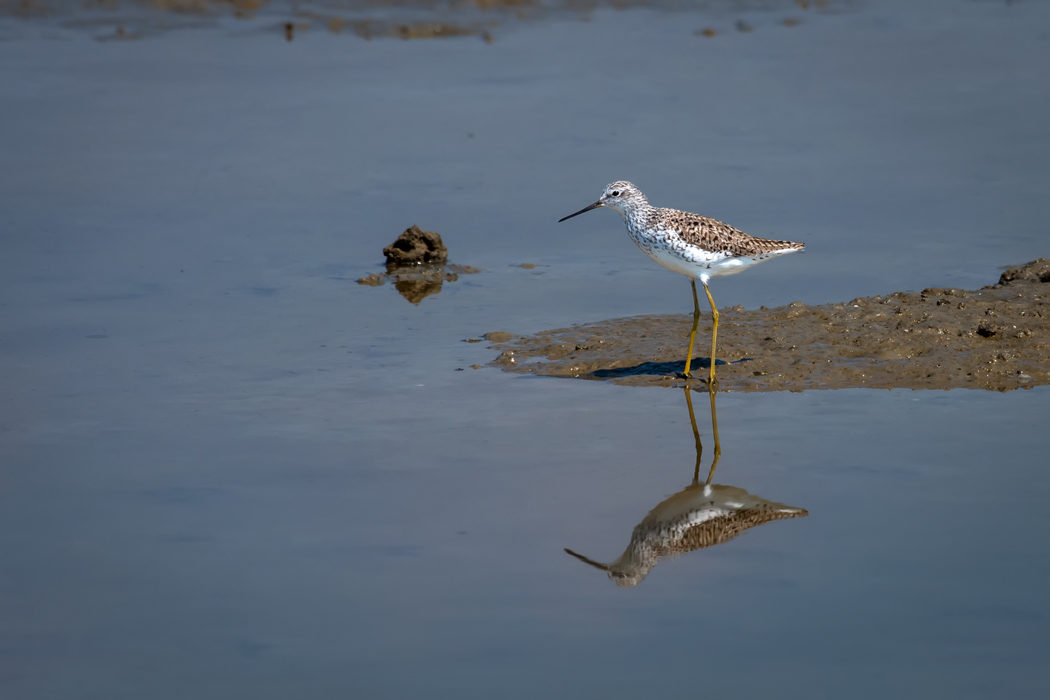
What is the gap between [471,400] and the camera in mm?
8055

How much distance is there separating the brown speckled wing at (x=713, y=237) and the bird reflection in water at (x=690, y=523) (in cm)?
220

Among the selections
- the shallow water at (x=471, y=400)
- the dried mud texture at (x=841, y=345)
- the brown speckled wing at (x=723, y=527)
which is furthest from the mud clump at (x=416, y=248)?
the brown speckled wing at (x=723, y=527)

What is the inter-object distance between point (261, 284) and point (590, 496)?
481 centimetres

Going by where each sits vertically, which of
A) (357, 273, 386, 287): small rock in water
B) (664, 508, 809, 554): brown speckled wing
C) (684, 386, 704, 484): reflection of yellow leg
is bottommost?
(664, 508, 809, 554): brown speckled wing

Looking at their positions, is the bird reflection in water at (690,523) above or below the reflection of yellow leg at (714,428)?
below

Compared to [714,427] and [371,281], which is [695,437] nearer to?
[714,427]

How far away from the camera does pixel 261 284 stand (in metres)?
10.5

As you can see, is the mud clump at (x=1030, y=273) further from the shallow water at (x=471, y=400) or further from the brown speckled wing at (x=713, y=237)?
the brown speckled wing at (x=713, y=237)

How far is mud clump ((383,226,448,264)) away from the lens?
1073cm

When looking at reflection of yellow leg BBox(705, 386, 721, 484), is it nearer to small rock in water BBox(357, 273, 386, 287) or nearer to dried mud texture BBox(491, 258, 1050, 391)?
dried mud texture BBox(491, 258, 1050, 391)

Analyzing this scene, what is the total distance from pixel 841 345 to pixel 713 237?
47.7 inches

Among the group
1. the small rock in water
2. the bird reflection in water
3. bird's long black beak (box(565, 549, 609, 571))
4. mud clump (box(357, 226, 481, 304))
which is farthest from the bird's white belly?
bird's long black beak (box(565, 549, 609, 571))

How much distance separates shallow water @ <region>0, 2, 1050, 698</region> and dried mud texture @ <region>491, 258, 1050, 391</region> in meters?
0.29

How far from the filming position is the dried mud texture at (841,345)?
8242mm
